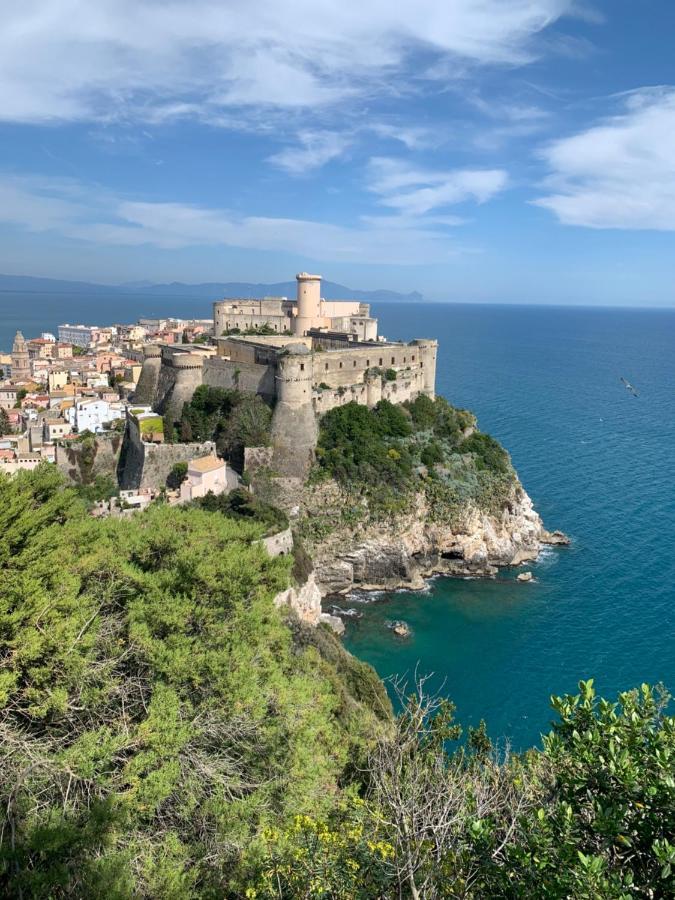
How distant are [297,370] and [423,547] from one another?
9.77 meters

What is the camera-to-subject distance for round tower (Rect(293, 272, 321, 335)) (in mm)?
38812

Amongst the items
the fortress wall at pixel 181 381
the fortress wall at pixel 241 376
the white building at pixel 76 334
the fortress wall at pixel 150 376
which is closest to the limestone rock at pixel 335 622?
the fortress wall at pixel 241 376

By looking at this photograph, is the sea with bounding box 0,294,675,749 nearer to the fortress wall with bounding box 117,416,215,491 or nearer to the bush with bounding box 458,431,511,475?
the bush with bounding box 458,431,511,475

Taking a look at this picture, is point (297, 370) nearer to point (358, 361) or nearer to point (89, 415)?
point (358, 361)

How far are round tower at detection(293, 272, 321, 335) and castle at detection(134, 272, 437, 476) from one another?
6 cm

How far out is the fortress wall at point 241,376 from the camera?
2912 cm

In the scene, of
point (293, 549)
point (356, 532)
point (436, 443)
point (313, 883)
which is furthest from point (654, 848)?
point (436, 443)

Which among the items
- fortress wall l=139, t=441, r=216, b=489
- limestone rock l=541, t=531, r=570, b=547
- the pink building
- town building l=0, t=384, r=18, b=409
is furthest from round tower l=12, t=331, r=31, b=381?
limestone rock l=541, t=531, r=570, b=547

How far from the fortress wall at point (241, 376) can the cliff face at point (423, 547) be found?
6.33 metres

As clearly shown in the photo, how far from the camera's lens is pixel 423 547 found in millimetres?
28141

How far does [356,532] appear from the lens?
26875 mm

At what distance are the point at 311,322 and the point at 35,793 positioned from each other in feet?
113

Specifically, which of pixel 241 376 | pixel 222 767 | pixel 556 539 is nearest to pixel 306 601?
pixel 222 767

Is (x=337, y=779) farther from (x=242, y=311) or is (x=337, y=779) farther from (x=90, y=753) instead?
(x=242, y=311)
